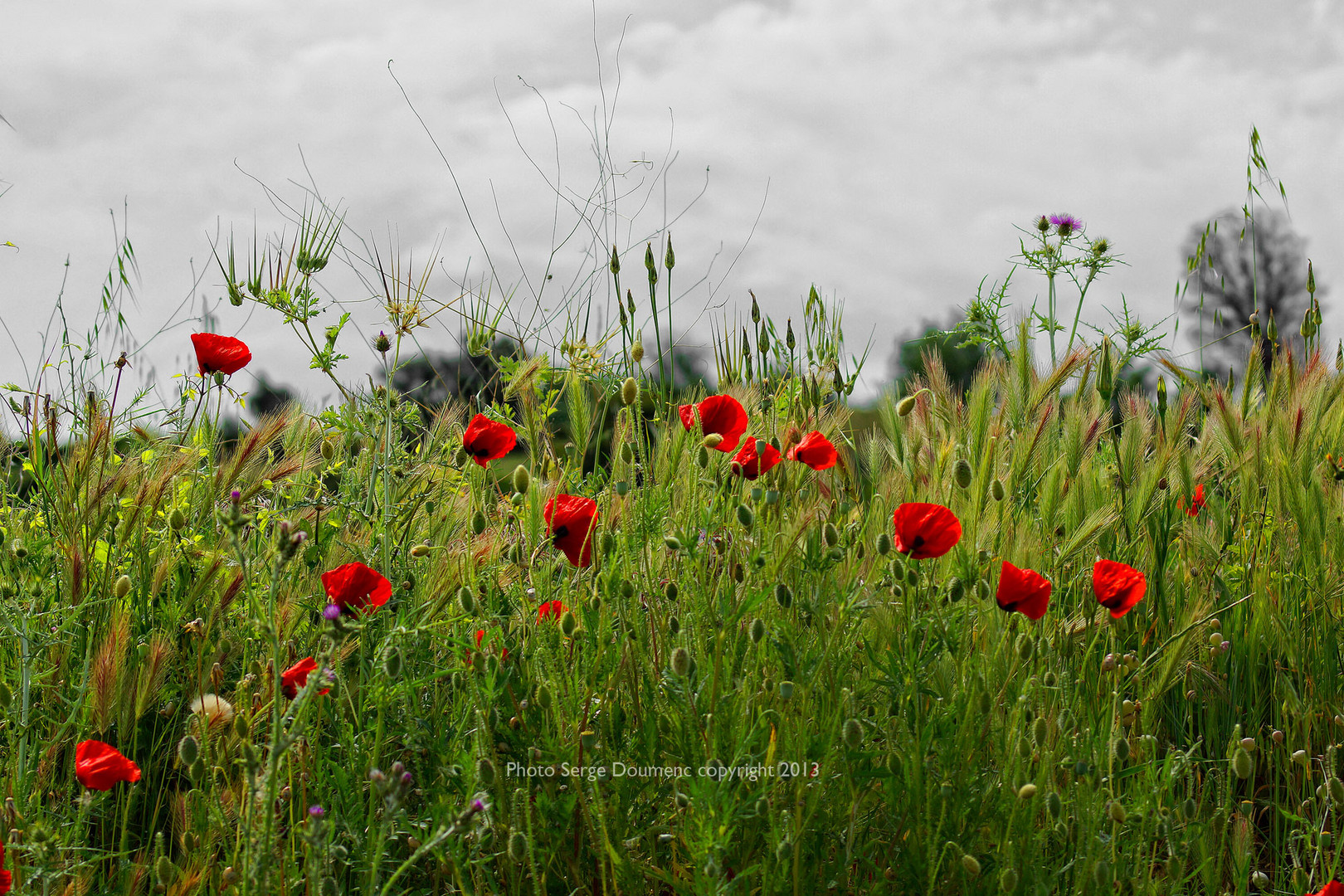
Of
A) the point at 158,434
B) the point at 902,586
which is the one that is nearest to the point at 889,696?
the point at 902,586

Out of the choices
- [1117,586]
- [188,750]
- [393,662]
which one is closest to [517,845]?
[393,662]

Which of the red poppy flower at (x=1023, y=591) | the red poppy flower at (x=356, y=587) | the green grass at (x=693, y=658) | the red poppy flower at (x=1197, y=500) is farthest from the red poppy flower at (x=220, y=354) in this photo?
the red poppy flower at (x=1197, y=500)

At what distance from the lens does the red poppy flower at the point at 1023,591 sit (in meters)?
1.41

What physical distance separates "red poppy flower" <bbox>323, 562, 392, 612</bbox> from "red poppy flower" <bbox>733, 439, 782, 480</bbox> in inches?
21.8

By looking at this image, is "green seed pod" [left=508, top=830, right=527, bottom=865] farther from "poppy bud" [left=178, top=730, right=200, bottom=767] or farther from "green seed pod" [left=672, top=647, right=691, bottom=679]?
"poppy bud" [left=178, top=730, right=200, bottom=767]

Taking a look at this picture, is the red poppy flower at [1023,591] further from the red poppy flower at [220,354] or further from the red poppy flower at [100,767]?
the red poppy flower at [220,354]

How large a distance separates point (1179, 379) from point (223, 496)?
7.33ft

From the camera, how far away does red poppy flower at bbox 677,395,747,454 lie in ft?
5.26

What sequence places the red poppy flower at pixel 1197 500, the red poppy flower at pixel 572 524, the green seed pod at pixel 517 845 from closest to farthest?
the green seed pod at pixel 517 845 < the red poppy flower at pixel 572 524 < the red poppy flower at pixel 1197 500

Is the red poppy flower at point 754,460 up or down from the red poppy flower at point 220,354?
down

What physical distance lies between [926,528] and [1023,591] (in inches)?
6.8

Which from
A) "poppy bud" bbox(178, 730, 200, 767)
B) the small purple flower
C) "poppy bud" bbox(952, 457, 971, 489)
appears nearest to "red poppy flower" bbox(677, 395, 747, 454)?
"poppy bud" bbox(952, 457, 971, 489)

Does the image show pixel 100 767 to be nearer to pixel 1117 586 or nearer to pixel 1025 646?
pixel 1025 646

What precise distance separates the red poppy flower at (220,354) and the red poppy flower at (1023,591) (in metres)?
1.61
